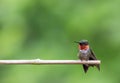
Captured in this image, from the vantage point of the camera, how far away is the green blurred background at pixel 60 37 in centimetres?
568

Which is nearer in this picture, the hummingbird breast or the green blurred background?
the hummingbird breast

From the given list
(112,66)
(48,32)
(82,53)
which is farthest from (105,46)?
(82,53)

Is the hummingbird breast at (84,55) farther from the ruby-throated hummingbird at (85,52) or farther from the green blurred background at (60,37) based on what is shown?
the green blurred background at (60,37)

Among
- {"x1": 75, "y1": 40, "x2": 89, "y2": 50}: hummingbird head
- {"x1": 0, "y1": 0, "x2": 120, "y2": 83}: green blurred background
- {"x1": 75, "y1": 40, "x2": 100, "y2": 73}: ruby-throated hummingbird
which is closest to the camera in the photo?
{"x1": 75, "y1": 40, "x2": 100, "y2": 73}: ruby-throated hummingbird

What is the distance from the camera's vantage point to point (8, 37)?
6.09 meters

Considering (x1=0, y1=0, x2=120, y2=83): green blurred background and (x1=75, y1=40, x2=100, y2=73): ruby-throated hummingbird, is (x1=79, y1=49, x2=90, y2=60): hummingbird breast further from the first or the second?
(x1=0, y1=0, x2=120, y2=83): green blurred background

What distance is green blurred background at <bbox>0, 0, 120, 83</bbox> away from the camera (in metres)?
5.68

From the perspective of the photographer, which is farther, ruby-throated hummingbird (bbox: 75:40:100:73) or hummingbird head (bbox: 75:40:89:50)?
hummingbird head (bbox: 75:40:89:50)

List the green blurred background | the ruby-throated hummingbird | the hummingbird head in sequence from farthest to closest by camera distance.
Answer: the green blurred background < the hummingbird head < the ruby-throated hummingbird

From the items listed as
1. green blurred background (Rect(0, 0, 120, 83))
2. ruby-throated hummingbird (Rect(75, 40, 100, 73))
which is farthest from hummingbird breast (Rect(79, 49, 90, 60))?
green blurred background (Rect(0, 0, 120, 83))

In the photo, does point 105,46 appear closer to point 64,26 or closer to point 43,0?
point 64,26

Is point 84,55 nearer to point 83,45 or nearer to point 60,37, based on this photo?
point 83,45

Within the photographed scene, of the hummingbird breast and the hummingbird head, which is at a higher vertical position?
the hummingbird head

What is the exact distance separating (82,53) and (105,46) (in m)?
3.65
